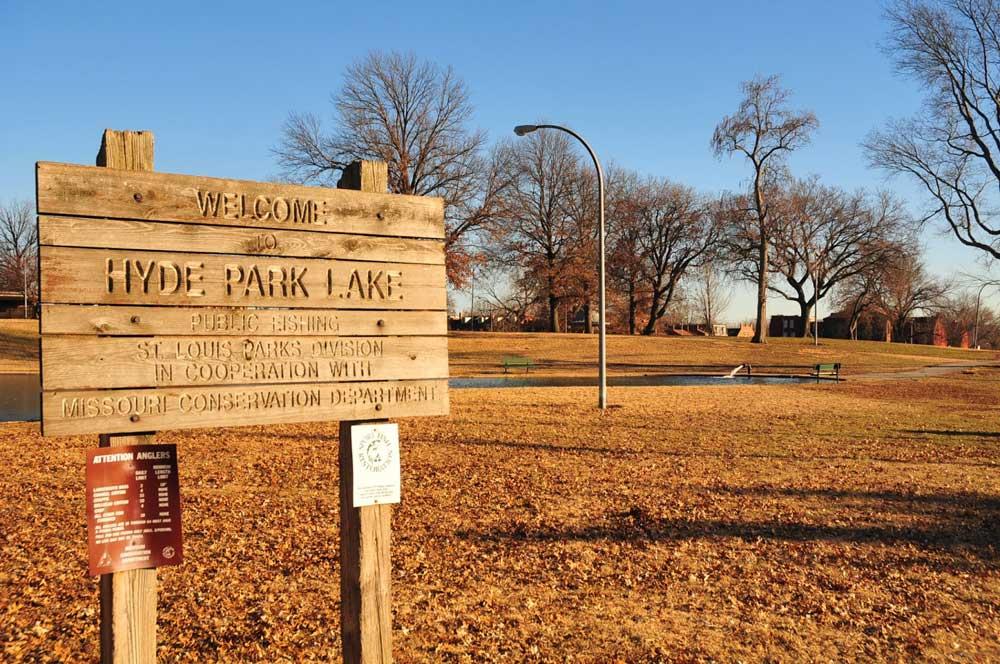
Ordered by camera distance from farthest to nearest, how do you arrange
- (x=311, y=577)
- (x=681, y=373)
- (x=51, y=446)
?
(x=681, y=373)
(x=51, y=446)
(x=311, y=577)

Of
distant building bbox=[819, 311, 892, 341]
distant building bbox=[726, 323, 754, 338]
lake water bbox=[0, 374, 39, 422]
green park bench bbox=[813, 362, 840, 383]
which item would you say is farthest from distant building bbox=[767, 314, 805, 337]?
lake water bbox=[0, 374, 39, 422]

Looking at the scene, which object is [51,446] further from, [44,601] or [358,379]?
[358,379]

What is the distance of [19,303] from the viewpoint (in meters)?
57.6

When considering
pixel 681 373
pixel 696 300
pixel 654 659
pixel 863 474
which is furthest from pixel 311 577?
pixel 696 300

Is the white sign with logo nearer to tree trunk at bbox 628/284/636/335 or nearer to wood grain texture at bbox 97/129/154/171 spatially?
wood grain texture at bbox 97/129/154/171

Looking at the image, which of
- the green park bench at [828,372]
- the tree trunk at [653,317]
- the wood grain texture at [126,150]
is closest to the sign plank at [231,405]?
the wood grain texture at [126,150]

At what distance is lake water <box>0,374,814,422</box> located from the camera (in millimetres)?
19859

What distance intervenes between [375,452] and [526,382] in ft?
79.3

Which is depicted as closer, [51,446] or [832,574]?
[832,574]

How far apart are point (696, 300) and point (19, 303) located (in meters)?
77.2

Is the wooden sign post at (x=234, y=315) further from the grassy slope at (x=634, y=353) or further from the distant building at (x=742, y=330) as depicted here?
the distant building at (x=742, y=330)

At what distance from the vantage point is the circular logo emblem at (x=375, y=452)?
11.5ft

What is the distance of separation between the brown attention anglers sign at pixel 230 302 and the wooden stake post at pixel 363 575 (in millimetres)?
388

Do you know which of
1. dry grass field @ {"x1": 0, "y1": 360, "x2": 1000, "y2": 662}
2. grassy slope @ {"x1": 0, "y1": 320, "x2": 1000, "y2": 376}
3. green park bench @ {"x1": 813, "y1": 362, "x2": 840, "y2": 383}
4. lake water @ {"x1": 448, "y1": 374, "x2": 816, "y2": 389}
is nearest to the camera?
dry grass field @ {"x1": 0, "y1": 360, "x2": 1000, "y2": 662}
